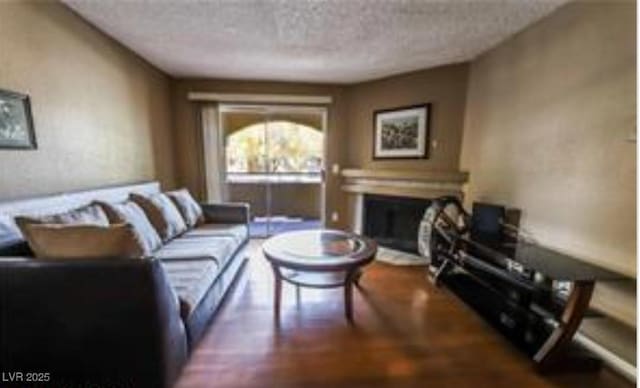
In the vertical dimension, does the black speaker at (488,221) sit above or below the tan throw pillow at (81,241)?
below

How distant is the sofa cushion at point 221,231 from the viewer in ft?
10.3

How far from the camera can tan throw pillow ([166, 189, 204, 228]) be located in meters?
3.39

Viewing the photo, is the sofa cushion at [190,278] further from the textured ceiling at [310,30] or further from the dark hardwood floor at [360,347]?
the textured ceiling at [310,30]

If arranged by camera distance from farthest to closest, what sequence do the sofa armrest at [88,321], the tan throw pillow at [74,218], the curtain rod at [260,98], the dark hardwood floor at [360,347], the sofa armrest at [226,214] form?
the curtain rod at [260,98], the sofa armrest at [226,214], the dark hardwood floor at [360,347], the tan throw pillow at [74,218], the sofa armrest at [88,321]

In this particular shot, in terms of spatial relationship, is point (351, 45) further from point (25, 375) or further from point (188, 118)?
point (25, 375)

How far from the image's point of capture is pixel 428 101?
4.14 m

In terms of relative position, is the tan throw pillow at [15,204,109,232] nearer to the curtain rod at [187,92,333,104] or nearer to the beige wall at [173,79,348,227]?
the beige wall at [173,79,348,227]

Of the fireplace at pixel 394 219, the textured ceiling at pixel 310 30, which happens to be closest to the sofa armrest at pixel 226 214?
the textured ceiling at pixel 310 30

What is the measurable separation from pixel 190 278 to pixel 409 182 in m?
2.83

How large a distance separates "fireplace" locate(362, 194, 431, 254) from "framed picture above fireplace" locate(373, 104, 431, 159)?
574 mm

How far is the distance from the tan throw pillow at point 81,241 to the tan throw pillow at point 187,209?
5.62ft

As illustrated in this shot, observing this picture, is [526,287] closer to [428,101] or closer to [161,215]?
[428,101]

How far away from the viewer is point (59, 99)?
2.48 m

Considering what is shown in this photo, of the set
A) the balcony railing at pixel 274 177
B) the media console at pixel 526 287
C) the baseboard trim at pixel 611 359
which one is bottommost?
the baseboard trim at pixel 611 359
